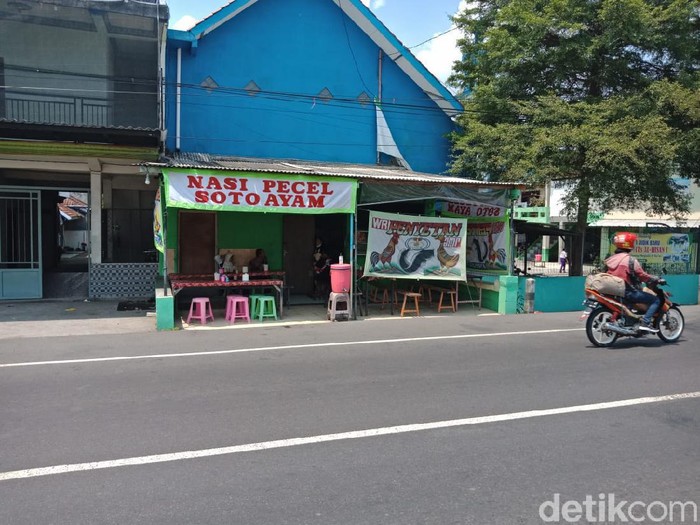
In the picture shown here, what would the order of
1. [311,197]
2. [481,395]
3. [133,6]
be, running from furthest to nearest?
[133,6] < [311,197] < [481,395]

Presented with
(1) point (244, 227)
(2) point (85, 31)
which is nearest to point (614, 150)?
(1) point (244, 227)

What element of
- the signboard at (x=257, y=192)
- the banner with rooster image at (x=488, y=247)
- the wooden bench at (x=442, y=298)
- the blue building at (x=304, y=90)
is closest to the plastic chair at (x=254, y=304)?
the signboard at (x=257, y=192)

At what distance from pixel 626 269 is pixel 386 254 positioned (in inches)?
200

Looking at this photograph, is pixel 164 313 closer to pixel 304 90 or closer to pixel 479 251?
pixel 479 251

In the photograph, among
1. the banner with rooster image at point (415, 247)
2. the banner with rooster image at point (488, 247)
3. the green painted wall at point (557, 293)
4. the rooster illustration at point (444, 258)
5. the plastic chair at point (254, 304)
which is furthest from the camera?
the banner with rooster image at point (488, 247)

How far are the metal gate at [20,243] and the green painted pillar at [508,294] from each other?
37.5 ft

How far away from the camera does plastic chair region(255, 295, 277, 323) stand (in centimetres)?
1112

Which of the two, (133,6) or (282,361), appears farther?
(133,6)

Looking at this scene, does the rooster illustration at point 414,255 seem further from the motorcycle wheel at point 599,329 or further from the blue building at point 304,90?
the blue building at point 304,90

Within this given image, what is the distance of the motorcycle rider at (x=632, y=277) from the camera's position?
833 cm

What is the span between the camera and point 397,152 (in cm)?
1686

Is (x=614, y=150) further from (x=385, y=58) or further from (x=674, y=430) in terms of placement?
(x=674, y=430)

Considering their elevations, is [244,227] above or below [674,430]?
above

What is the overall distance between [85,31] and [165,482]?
44.8ft
